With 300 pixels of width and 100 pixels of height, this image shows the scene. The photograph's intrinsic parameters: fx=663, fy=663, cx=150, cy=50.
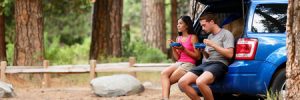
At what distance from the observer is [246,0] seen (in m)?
8.58

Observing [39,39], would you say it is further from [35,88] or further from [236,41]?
[236,41]

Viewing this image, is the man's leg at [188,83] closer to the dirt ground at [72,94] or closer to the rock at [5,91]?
the dirt ground at [72,94]

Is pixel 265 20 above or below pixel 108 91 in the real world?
above

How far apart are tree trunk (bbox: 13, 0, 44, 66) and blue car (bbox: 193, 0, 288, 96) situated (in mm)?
8909

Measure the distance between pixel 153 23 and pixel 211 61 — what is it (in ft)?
53.4

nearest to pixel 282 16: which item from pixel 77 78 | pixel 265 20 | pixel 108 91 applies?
pixel 265 20

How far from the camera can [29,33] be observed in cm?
1662

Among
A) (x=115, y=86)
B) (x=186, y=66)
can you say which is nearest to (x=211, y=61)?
(x=186, y=66)

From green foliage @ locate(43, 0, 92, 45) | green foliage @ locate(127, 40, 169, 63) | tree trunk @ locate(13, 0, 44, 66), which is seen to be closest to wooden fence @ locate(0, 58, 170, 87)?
tree trunk @ locate(13, 0, 44, 66)

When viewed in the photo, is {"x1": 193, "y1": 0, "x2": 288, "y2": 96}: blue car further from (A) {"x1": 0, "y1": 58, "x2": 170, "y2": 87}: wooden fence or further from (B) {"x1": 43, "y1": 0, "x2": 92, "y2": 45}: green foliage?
(B) {"x1": 43, "y1": 0, "x2": 92, "y2": 45}: green foliage

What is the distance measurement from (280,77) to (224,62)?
730 millimetres

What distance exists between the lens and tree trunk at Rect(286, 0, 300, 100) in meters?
6.12

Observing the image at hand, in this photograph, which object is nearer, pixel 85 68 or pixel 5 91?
pixel 5 91

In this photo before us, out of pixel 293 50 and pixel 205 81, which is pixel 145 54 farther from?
pixel 293 50
